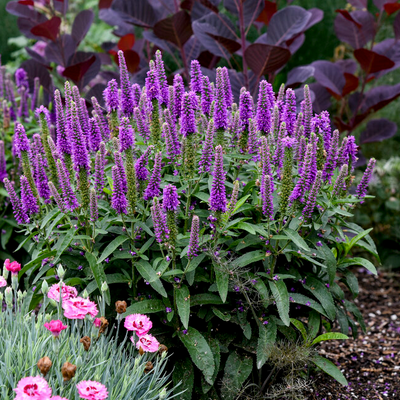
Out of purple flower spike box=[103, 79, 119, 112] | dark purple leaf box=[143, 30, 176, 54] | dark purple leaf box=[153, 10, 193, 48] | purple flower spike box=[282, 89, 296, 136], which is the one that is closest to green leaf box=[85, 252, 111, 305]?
purple flower spike box=[103, 79, 119, 112]

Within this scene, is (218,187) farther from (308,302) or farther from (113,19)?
(113,19)

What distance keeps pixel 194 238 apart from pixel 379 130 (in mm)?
3839

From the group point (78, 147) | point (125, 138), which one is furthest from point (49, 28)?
point (125, 138)

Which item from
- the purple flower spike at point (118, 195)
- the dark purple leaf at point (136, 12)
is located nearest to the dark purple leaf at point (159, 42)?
the dark purple leaf at point (136, 12)

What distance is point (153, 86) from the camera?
303 cm

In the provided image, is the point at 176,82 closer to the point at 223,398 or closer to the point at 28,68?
the point at 223,398

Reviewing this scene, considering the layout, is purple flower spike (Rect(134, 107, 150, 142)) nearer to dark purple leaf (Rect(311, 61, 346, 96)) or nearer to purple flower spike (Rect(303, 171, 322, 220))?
purple flower spike (Rect(303, 171, 322, 220))

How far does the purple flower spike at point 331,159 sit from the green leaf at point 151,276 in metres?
1.16

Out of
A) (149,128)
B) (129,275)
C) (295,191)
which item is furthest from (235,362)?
(149,128)

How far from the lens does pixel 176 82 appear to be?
312 cm

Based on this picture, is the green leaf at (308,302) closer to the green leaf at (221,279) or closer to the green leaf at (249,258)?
the green leaf at (249,258)

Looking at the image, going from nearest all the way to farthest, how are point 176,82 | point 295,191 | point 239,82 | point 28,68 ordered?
point 295,191 < point 176,82 < point 239,82 < point 28,68

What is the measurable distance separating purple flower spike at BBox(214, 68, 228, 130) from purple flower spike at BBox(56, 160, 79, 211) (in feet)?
2.92

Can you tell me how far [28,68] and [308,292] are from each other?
12.8ft
